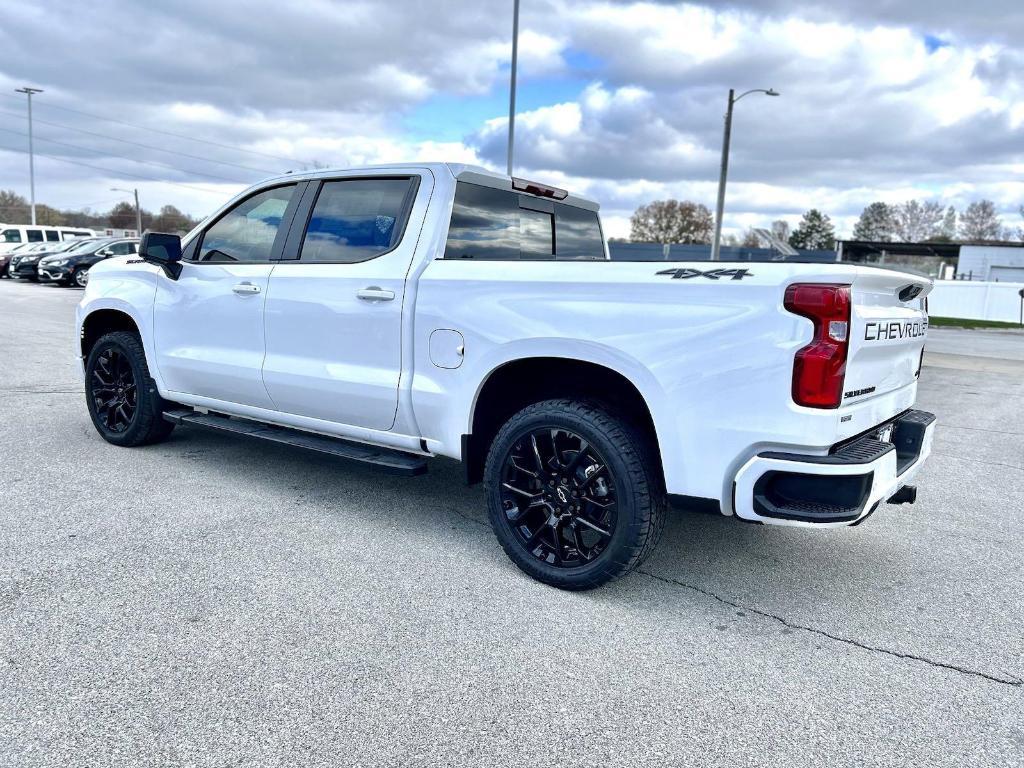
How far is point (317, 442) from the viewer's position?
14.5ft

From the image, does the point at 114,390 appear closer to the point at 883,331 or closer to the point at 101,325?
the point at 101,325

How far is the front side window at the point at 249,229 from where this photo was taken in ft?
15.5

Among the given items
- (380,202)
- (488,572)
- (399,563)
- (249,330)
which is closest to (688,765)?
(488,572)

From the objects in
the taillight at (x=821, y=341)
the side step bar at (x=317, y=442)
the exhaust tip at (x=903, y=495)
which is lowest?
the side step bar at (x=317, y=442)

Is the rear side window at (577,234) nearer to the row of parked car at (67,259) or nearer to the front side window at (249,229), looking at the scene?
the front side window at (249,229)

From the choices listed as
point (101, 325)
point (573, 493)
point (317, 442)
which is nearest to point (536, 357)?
point (573, 493)

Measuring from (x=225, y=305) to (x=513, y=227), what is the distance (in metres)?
1.82

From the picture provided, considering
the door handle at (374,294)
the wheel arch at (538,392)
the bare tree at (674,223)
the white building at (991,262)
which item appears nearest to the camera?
the wheel arch at (538,392)

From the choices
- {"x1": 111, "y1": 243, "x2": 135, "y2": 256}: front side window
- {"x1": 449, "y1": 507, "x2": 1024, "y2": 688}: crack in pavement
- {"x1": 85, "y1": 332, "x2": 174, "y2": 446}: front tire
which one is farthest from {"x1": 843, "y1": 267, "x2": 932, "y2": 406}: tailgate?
{"x1": 111, "y1": 243, "x2": 135, "y2": 256}: front side window

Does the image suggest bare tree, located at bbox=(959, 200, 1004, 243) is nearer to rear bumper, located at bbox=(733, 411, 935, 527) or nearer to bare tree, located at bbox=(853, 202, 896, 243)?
bare tree, located at bbox=(853, 202, 896, 243)

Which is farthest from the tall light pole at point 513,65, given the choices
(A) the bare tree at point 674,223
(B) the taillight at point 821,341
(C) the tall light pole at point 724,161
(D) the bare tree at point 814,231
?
(D) the bare tree at point 814,231

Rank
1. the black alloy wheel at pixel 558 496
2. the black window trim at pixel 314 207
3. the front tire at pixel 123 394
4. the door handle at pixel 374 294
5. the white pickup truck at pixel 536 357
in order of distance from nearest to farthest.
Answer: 1. the white pickup truck at pixel 536 357
2. the black alloy wheel at pixel 558 496
3. the door handle at pixel 374 294
4. the black window trim at pixel 314 207
5. the front tire at pixel 123 394

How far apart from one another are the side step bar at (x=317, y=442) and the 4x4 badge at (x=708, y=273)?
162 centimetres

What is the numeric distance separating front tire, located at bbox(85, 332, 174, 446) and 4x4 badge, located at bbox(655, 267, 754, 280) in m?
3.86
